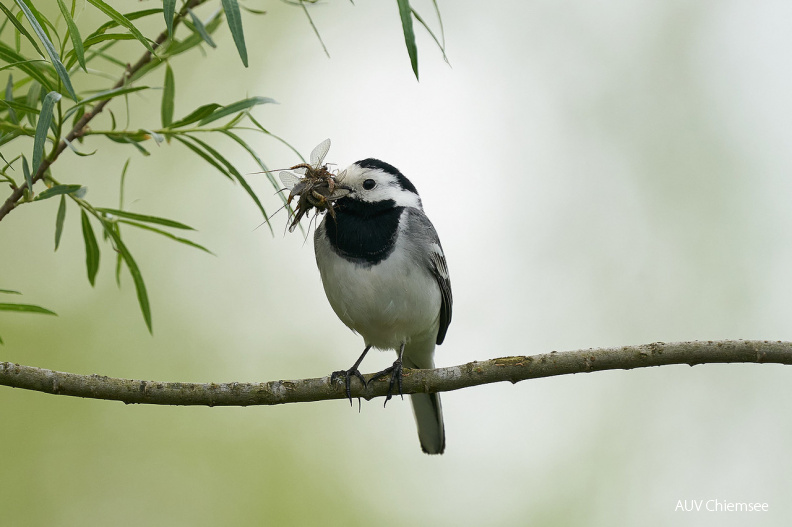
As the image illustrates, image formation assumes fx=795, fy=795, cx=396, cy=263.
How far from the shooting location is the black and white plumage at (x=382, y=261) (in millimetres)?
3611

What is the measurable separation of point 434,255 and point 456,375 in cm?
116

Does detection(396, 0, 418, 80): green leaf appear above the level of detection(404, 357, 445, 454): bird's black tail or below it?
above

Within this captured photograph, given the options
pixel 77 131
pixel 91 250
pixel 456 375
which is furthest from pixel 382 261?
pixel 77 131

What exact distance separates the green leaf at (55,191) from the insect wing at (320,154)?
136cm

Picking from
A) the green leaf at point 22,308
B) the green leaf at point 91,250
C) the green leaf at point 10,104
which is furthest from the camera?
the green leaf at point 91,250

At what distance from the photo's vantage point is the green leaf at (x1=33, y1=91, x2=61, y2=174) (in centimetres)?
204

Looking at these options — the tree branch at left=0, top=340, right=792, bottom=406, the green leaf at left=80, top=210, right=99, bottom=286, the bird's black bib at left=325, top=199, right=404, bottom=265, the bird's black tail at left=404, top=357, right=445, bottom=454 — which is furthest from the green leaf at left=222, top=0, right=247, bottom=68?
the bird's black tail at left=404, top=357, right=445, bottom=454

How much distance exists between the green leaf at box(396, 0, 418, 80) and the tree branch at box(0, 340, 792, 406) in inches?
43.1

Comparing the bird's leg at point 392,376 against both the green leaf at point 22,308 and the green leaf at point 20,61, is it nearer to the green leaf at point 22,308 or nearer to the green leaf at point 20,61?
the green leaf at point 22,308

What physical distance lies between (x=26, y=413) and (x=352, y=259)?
407cm

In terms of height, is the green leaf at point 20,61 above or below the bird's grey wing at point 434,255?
above

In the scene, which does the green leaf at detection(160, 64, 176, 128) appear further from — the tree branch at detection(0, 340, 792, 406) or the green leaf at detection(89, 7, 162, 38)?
the tree branch at detection(0, 340, 792, 406)

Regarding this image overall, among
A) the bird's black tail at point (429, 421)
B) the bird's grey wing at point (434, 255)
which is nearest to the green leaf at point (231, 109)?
the bird's grey wing at point (434, 255)

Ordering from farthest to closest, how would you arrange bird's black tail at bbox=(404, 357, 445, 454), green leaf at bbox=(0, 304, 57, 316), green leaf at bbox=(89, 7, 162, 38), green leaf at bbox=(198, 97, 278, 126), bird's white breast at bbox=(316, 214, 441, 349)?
1. bird's black tail at bbox=(404, 357, 445, 454)
2. bird's white breast at bbox=(316, 214, 441, 349)
3. green leaf at bbox=(198, 97, 278, 126)
4. green leaf at bbox=(0, 304, 57, 316)
5. green leaf at bbox=(89, 7, 162, 38)
